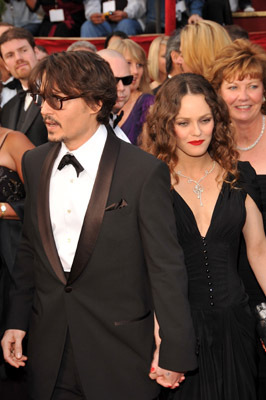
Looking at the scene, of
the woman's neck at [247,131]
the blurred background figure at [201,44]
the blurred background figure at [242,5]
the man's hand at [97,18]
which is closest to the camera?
the woman's neck at [247,131]

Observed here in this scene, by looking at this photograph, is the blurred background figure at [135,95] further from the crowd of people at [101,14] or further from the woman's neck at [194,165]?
the crowd of people at [101,14]

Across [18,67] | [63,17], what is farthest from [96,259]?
[63,17]

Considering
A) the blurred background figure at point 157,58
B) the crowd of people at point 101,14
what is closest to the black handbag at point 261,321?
the blurred background figure at point 157,58

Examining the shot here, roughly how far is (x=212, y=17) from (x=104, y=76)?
6893mm

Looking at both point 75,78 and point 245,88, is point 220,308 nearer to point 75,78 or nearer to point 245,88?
point 75,78

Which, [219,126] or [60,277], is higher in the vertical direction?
[219,126]

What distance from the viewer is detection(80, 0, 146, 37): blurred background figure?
9.34 m

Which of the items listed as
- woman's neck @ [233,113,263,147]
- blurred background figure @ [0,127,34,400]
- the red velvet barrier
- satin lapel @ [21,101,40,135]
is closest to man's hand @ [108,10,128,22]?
the red velvet barrier

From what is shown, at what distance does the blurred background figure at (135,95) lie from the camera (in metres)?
4.84

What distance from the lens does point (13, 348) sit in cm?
276

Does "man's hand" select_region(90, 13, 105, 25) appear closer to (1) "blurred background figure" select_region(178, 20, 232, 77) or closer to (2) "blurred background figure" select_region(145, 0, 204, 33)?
(2) "blurred background figure" select_region(145, 0, 204, 33)

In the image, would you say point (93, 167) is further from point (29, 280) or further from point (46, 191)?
point (29, 280)

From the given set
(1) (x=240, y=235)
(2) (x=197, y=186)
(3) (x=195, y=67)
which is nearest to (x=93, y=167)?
(2) (x=197, y=186)

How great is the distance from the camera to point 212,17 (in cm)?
912
